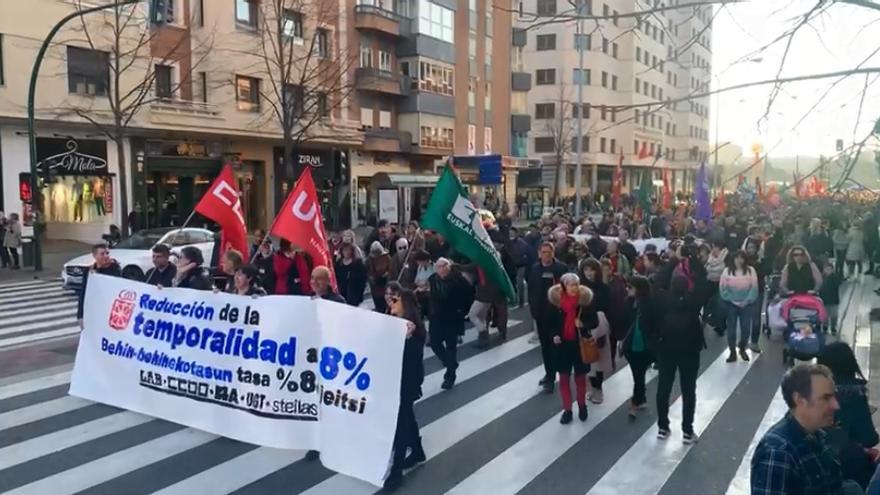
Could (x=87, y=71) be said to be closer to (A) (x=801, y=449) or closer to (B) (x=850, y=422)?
(B) (x=850, y=422)

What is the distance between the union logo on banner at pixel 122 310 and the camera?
8.31 meters

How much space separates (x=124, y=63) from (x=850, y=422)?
27.6 metres

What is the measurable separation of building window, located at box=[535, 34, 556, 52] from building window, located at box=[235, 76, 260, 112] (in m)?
39.7

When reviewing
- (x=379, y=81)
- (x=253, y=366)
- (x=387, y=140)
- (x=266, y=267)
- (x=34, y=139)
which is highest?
(x=379, y=81)

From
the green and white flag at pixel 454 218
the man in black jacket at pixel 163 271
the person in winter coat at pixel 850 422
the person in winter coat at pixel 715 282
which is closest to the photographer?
the person in winter coat at pixel 850 422

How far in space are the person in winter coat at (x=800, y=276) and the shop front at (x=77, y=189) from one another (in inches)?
942

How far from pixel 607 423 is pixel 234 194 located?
6.11 meters

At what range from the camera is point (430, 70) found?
43.1 meters

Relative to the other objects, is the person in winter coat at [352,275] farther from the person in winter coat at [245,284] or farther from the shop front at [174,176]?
the shop front at [174,176]

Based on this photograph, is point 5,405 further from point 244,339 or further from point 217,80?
point 217,80

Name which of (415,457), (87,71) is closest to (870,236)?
(415,457)

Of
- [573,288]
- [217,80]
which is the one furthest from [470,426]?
[217,80]

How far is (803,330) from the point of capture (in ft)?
32.4

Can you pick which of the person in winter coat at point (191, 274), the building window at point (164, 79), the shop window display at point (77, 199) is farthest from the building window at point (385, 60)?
the person in winter coat at point (191, 274)
